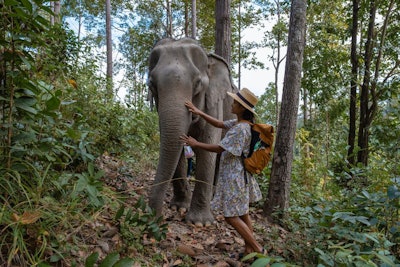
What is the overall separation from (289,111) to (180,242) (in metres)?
2.33

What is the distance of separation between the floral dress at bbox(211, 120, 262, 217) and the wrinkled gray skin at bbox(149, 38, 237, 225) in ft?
1.31

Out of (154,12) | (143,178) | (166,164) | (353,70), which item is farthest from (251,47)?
(166,164)

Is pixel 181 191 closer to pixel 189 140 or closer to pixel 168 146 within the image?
pixel 168 146

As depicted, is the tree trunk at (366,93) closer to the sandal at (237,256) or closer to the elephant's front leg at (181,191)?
the elephant's front leg at (181,191)

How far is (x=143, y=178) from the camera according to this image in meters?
6.36

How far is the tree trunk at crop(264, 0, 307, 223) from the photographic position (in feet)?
15.6

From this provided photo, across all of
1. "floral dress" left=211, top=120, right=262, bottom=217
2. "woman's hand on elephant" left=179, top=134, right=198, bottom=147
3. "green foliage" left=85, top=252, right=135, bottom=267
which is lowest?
"green foliage" left=85, top=252, right=135, bottom=267

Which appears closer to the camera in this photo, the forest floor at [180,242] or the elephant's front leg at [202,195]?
the forest floor at [180,242]

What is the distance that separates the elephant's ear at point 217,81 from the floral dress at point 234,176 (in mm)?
1484

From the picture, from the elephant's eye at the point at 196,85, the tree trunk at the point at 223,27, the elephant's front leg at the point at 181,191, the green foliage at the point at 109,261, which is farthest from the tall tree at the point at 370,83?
the green foliage at the point at 109,261

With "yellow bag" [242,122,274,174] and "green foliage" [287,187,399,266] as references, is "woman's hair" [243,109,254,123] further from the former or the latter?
"green foliage" [287,187,399,266]

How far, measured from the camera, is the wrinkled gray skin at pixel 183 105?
3.86 metres

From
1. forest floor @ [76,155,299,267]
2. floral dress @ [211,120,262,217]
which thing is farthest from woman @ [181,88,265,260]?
forest floor @ [76,155,299,267]

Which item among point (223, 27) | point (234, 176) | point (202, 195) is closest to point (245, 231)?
point (234, 176)
